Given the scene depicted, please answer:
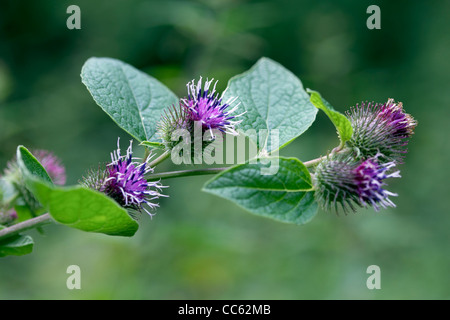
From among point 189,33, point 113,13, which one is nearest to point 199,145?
point 189,33

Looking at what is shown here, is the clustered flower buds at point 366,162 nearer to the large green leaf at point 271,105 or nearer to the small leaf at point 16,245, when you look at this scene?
the large green leaf at point 271,105

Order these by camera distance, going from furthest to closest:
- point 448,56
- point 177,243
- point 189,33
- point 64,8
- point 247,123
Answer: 1. point 448,56
2. point 64,8
3. point 189,33
4. point 177,243
5. point 247,123

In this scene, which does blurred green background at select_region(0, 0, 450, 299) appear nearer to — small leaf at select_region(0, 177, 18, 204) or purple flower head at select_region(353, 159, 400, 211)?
small leaf at select_region(0, 177, 18, 204)

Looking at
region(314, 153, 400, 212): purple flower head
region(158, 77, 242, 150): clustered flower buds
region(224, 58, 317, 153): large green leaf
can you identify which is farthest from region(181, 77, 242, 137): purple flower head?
region(314, 153, 400, 212): purple flower head

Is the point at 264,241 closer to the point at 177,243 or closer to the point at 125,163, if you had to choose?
the point at 177,243

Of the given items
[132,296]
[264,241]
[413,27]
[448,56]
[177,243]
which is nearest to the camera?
[132,296]

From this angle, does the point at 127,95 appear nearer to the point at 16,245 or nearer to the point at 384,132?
the point at 16,245
